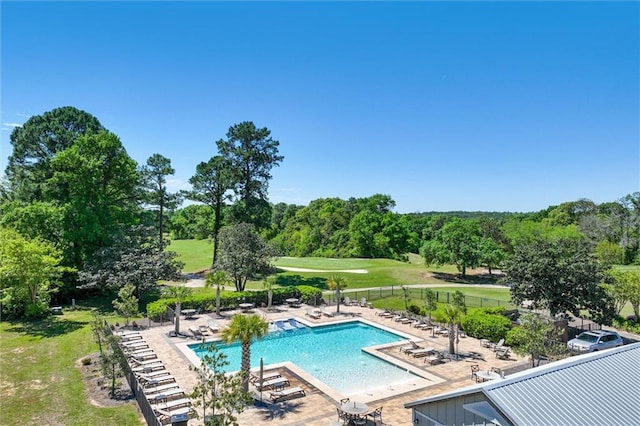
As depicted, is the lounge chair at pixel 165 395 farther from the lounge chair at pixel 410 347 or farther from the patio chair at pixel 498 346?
the patio chair at pixel 498 346

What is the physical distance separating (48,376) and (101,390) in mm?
3488

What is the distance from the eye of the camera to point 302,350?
24750 millimetres

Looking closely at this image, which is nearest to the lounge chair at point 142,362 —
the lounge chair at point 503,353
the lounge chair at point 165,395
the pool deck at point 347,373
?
the pool deck at point 347,373

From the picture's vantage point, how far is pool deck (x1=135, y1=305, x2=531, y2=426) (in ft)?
51.1

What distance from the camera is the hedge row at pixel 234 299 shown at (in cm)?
2923

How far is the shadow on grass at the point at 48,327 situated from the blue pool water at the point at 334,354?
883 cm

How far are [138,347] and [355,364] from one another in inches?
454

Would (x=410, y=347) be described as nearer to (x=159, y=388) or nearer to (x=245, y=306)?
(x=159, y=388)

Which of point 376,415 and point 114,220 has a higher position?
point 114,220

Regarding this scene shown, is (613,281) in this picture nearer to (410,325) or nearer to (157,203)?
(410,325)

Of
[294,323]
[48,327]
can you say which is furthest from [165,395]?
[48,327]

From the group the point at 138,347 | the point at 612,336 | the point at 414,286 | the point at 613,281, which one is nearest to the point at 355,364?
the point at 138,347

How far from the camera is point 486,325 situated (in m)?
25.2

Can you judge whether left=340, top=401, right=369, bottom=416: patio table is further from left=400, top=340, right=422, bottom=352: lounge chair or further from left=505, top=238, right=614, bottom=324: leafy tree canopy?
left=505, top=238, right=614, bottom=324: leafy tree canopy
